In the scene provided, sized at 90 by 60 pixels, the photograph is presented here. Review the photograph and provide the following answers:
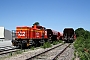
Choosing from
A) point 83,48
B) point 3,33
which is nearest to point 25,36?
point 83,48

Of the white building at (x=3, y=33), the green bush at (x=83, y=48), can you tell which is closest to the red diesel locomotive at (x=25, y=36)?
the green bush at (x=83, y=48)

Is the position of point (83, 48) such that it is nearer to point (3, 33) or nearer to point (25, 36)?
point (25, 36)

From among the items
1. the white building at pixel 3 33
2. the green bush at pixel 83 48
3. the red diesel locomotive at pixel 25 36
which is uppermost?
the white building at pixel 3 33

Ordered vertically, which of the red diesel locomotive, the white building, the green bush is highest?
the white building

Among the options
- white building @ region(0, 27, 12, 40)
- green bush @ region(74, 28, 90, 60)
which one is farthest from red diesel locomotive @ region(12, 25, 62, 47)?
white building @ region(0, 27, 12, 40)

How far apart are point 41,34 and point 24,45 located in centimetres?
551

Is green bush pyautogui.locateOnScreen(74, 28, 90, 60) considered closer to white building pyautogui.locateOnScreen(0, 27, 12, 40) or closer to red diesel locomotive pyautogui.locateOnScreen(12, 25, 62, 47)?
red diesel locomotive pyautogui.locateOnScreen(12, 25, 62, 47)

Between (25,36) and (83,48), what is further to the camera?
(25,36)

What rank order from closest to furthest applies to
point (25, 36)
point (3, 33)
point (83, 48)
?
point (83, 48), point (25, 36), point (3, 33)

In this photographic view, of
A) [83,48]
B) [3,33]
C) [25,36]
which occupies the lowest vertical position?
[83,48]

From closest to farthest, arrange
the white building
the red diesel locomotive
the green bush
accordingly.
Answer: the green bush → the red diesel locomotive → the white building

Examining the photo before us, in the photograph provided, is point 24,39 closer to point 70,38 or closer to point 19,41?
point 19,41

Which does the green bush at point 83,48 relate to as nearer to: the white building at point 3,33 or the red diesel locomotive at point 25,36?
the red diesel locomotive at point 25,36

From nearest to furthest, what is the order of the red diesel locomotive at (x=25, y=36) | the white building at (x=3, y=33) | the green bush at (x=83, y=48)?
the green bush at (x=83, y=48), the red diesel locomotive at (x=25, y=36), the white building at (x=3, y=33)
